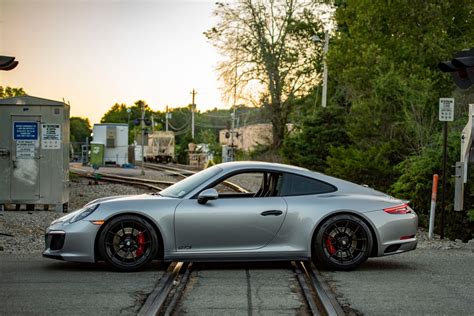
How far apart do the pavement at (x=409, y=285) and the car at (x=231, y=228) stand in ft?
1.33

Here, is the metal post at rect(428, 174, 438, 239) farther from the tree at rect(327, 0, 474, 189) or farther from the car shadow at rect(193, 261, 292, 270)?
the tree at rect(327, 0, 474, 189)

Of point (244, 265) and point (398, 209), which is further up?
point (398, 209)

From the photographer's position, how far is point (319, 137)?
34.6 meters

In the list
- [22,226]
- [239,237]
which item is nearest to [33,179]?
[22,226]

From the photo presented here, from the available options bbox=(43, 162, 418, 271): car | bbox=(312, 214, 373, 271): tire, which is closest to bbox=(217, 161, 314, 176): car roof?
bbox=(43, 162, 418, 271): car

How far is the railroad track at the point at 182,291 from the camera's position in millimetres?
7371

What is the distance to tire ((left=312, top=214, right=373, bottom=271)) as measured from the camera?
32.0 ft

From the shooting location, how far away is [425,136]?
71.5 feet

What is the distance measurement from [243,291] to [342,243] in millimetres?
1903

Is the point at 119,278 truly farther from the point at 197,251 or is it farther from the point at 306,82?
the point at 306,82

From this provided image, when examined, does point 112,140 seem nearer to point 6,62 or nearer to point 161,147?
point 161,147

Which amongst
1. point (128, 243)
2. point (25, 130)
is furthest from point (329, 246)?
point (25, 130)

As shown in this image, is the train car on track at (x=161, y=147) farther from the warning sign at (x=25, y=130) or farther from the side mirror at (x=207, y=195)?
the side mirror at (x=207, y=195)

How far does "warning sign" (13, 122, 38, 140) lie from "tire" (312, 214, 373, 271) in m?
10.7
